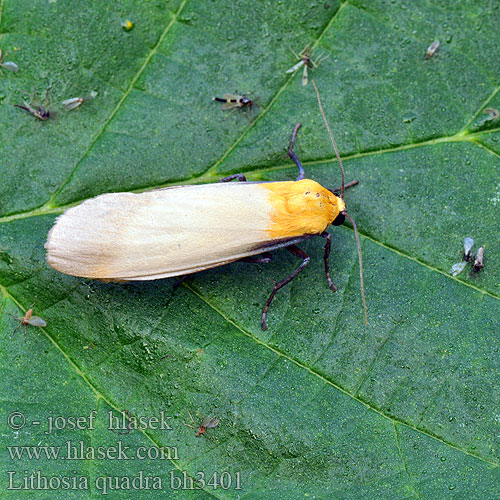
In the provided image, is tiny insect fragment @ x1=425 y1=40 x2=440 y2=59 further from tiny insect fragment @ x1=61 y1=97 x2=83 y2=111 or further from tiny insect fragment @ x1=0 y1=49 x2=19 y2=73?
tiny insect fragment @ x1=0 y1=49 x2=19 y2=73

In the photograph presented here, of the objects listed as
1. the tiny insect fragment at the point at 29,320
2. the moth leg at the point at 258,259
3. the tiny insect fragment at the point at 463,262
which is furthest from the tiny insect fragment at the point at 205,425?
the tiny insect fragment at the point at 463,262

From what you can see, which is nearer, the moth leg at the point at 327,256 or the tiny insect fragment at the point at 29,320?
the tiny insect fragment at the point at 29,320

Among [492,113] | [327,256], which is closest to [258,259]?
[327,256]

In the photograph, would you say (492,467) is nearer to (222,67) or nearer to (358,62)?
(358,62)

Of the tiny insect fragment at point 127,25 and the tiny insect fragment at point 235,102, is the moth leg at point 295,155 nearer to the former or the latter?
the tiny insect fragment at point 235,102

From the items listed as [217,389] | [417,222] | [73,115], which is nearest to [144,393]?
[217,389]

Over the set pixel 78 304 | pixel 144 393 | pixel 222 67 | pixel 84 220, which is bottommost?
pixel 144 393

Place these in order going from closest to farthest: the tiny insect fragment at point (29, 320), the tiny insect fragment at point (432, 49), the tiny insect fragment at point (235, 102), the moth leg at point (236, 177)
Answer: the tiny insect fragment at point (29, 320) < the moth leg at point (236, 177) < the tiny insect fragment at point (235, 102) < the tiny insect fragment at point (432, 49)
